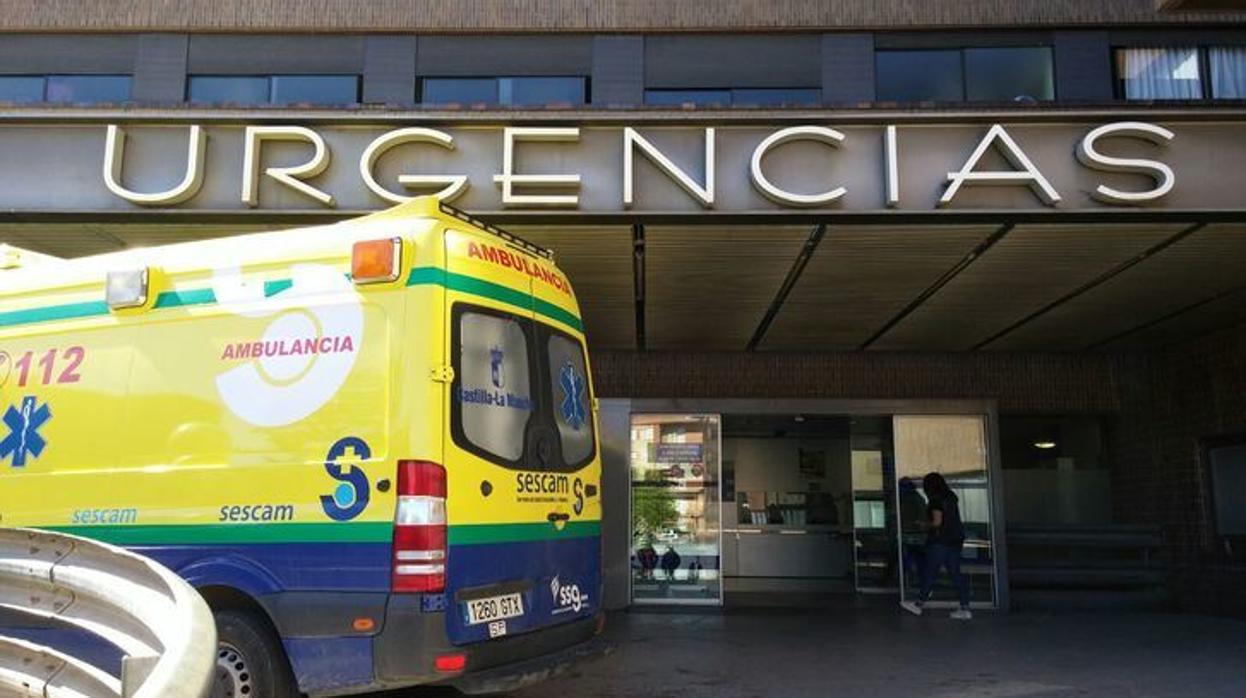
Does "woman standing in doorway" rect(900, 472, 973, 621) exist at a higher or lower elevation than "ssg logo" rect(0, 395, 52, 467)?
lower

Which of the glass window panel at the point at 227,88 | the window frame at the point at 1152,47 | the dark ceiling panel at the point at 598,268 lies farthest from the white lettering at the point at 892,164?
the glass window panel at the point at 227,88

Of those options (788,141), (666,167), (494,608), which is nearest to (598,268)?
(666,167)

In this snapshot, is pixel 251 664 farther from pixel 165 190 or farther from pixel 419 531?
pixel 165 190

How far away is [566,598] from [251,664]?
1661 mm

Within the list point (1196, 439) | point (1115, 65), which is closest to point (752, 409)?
point (1196, 439)

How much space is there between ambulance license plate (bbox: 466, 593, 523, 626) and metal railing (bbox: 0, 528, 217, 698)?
5.37ft

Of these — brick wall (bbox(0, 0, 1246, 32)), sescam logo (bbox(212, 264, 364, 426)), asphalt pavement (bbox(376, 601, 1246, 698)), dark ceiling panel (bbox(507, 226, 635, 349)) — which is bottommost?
asphalt pavement (bbox(376, 601, 1246, 698))

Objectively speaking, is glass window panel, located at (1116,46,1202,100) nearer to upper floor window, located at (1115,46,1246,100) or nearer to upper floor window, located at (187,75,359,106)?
upper floor window, located at (1115,46,1246,100)

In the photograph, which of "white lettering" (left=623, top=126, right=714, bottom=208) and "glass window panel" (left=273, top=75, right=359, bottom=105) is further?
"glass window panel" (left=273, top=75, right=359, bottom=105)

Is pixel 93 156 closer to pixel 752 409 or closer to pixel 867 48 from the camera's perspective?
pixel 752 409

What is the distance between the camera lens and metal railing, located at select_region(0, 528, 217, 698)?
2.79m

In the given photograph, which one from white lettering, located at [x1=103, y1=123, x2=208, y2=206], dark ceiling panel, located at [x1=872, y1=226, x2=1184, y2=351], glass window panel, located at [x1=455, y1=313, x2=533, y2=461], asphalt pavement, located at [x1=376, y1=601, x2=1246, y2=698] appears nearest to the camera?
glass window panel, located at [x1=455, y1=313, x2=533, y2=461]

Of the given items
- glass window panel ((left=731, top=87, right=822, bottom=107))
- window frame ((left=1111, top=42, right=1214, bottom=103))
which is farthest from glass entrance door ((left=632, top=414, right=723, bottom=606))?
window frame ((left=1111, top=42, right=1214, bottom=103))

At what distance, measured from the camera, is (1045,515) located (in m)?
13.0
